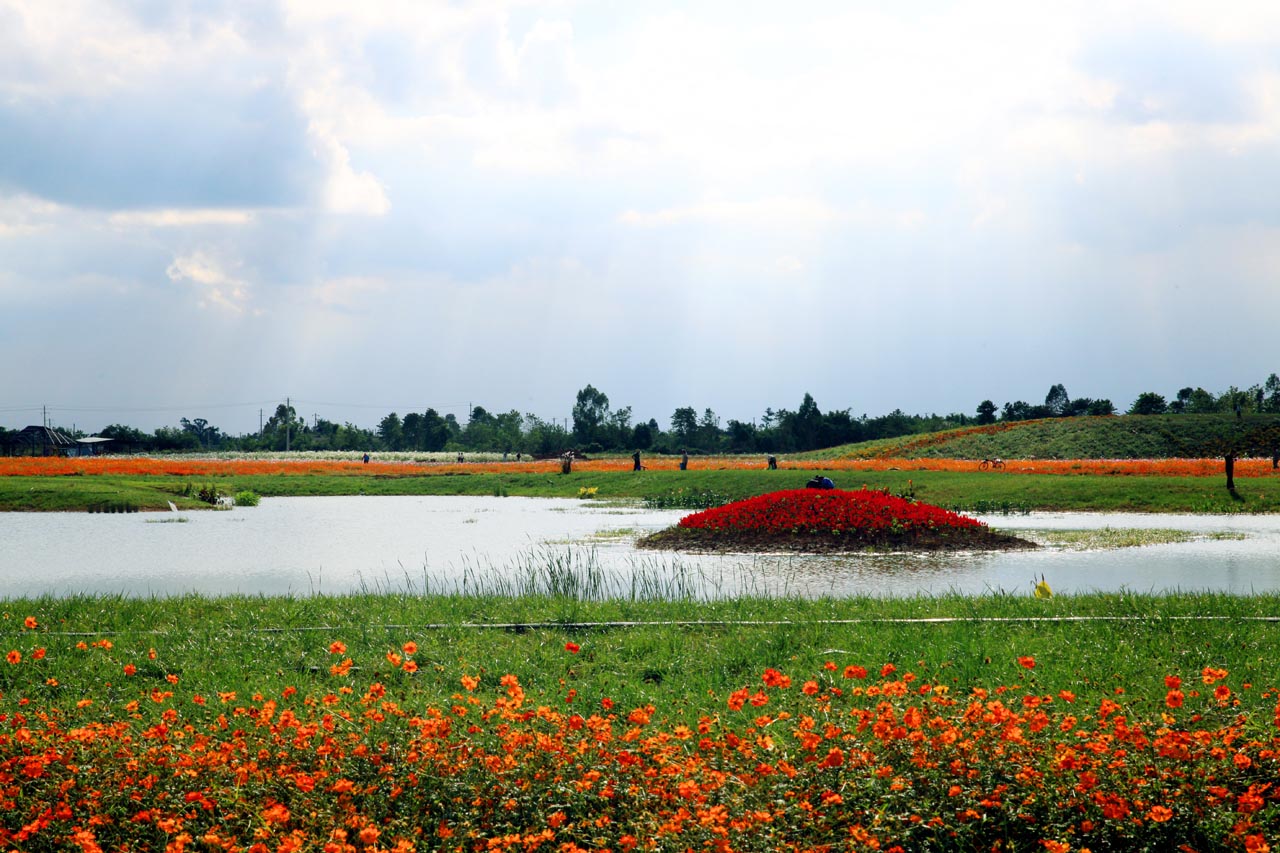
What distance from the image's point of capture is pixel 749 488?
96.6ft

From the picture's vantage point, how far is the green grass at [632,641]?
7312 millimetres

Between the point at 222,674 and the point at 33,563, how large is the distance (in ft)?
33.0

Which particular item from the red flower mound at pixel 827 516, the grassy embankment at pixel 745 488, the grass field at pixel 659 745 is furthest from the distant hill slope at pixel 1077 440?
the grass field at pixel 659 745

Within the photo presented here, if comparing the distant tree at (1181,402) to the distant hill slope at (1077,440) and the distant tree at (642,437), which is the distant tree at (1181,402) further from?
the distant tree at (642,437)

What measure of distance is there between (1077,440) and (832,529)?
42394 mm

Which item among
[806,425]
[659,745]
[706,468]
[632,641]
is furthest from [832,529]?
[806,425]

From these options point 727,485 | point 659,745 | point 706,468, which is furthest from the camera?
point 706,468

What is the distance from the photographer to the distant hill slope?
5169 centimetres

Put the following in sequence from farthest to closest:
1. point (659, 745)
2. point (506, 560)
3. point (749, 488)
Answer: point (749, 488) → point (506, 560) → point (659, 745)

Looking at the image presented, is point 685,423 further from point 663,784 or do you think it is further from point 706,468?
point 663,784

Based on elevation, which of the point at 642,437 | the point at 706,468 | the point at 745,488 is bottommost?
the point at 745,488

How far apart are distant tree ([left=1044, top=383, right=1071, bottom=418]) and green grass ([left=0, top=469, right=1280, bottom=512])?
47.6 meters

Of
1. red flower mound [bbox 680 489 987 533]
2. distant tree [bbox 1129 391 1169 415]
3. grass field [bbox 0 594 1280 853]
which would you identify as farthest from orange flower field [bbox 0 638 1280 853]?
distant tree [bbox 1129 391 1169 415]

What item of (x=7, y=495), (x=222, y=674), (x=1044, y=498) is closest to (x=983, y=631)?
(x=222, y=674)
